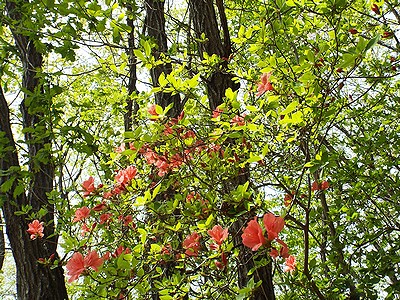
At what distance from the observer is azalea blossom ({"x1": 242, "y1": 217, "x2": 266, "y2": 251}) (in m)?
1.59

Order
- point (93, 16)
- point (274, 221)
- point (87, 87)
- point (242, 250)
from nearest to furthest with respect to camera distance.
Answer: point (274, 221), point (93, 16), point (242, 250), point (87, 87)

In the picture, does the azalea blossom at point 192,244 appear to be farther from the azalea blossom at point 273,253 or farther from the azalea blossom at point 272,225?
the azalea blossom at point 272,225

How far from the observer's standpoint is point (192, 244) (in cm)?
199

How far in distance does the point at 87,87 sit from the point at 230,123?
6.77m

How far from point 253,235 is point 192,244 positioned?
0.46 meters

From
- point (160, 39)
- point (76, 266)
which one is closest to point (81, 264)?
point (76, 266)

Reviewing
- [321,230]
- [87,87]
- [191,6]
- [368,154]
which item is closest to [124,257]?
[321,230]

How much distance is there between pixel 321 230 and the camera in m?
2.99

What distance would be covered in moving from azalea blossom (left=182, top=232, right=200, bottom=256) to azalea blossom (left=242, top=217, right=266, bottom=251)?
0.45 meters

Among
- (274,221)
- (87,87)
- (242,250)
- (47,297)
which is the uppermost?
(87,87)

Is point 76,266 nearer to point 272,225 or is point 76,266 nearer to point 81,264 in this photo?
point 81,264

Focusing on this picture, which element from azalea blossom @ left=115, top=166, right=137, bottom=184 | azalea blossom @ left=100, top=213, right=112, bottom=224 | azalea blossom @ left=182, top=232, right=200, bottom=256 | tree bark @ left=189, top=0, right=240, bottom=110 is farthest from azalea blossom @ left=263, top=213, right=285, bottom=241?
tree bark @ left=189, top=0, right=240, bottom=110

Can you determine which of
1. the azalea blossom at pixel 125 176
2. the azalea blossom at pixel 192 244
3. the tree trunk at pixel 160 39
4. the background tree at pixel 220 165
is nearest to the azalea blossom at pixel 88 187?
the background tree at pixel 220 165

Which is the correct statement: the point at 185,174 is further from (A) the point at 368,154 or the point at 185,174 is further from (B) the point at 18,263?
(B) the point at 18,263
